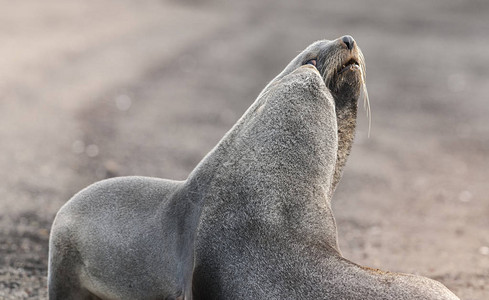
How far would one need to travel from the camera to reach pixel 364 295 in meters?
3.56

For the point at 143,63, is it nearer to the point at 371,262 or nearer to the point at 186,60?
the point at 186,60

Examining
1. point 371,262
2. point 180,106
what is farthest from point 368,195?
point 180,106

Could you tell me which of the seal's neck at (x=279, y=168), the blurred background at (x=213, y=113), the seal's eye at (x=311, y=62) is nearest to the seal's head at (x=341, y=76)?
the seal's eye at (x=311, y=62)

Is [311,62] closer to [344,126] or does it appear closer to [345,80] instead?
[345,80]

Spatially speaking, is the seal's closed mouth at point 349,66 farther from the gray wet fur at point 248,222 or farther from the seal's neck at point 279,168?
the seal's neck at point 279,168

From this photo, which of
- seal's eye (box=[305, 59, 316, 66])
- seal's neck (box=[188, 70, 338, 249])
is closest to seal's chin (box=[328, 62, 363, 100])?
seal's eye (box=[305, 59, 316, 66])

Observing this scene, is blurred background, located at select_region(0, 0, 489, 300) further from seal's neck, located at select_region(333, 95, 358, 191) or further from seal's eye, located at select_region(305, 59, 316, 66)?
seal's eye, located at select_region(305, 59, 316, 66)

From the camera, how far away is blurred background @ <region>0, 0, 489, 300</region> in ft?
25.3

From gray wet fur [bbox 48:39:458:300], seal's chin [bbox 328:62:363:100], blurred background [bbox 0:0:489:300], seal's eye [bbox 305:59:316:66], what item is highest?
seal's eye [bbox 305:59:316:66]

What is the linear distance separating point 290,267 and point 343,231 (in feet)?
14.1

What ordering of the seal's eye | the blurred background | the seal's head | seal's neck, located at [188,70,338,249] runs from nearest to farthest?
seal's neck, located at [188,70,338,249] → the seal's head → the seal's eye → the blurred background

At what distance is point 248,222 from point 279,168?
Answer: 1.21 feet

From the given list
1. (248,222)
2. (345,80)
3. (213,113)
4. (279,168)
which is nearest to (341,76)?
(345,80)

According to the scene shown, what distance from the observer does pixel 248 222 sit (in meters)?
4.11
